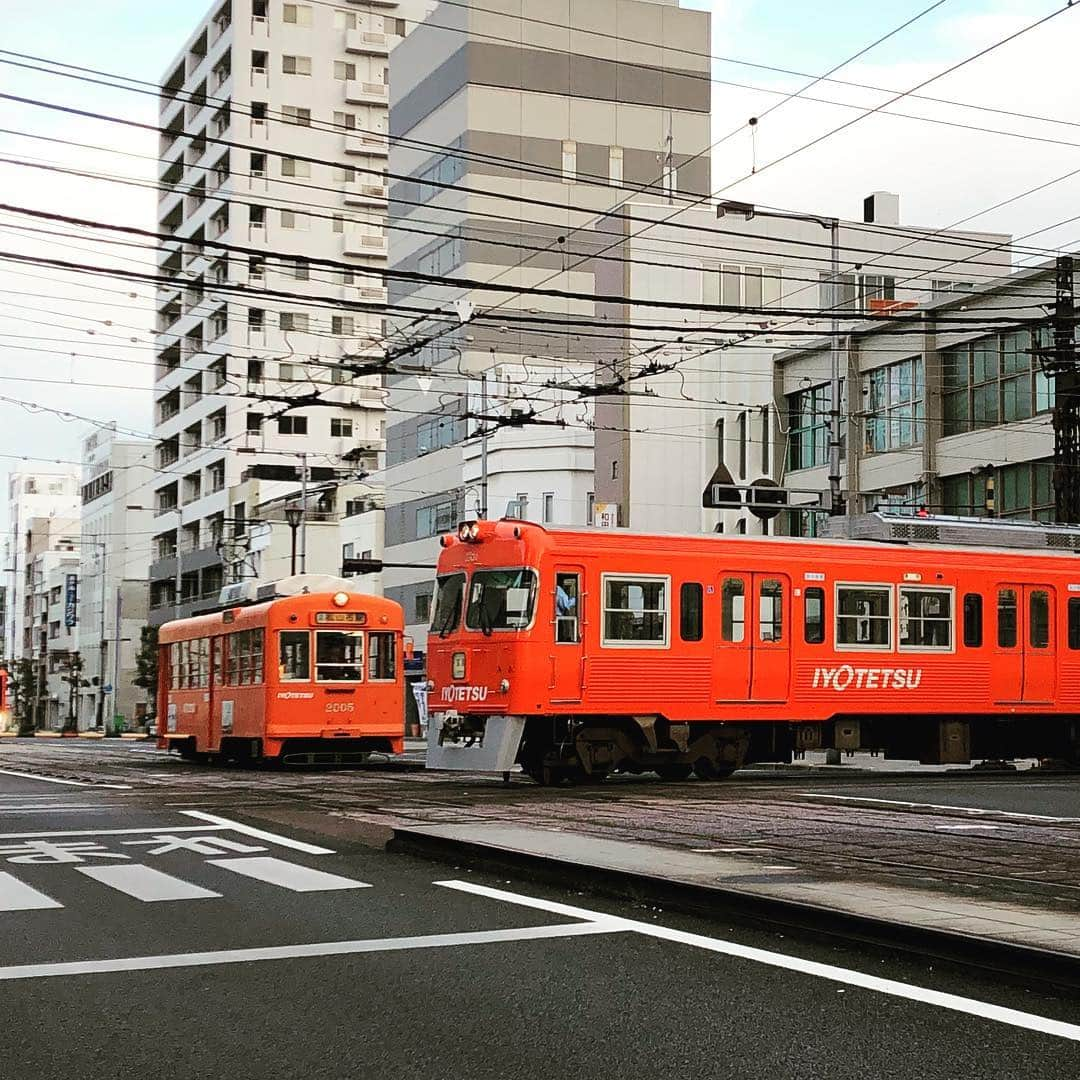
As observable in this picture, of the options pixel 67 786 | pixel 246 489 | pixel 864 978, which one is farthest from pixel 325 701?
pixel 246 489

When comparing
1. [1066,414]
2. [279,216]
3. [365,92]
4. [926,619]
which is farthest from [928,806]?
[365,92]

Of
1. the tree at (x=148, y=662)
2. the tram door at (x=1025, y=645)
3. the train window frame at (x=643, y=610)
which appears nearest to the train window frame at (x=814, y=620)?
the train window frame at (x=643, y=610)

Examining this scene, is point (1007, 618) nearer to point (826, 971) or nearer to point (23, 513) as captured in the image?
point (826, 971)

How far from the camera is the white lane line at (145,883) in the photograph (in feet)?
35.7

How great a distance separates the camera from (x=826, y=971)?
309 inches

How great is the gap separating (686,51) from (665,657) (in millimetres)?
57567

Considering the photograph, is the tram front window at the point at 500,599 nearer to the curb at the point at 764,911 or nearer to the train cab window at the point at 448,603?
the train cab window at the point at 448,603

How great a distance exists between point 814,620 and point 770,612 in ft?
2.41

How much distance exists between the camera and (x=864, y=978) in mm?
7688

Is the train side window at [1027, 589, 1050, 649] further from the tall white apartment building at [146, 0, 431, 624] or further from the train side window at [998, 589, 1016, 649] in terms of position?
the tall white apartment building at [146, 0, 431, 624]

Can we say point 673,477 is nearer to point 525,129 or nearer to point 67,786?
point 525,129

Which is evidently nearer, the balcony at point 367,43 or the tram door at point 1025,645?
the tram door at point 1025,645

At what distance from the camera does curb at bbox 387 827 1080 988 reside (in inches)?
299

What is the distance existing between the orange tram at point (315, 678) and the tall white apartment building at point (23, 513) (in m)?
126
